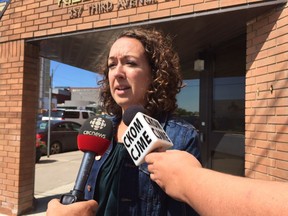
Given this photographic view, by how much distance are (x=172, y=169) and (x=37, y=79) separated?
4627 millimetres

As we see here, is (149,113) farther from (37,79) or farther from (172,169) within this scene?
(37,79)

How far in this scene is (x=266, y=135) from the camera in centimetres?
319

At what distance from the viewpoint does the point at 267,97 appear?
320 centimetres

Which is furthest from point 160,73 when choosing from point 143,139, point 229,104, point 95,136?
point 229,104

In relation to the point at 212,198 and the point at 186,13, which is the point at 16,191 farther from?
the point at 212,198

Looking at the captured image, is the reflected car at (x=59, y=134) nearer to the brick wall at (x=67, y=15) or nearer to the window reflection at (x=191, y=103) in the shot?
the window reflection at (x=191, y=103)

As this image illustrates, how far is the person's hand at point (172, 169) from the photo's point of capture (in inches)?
36.6

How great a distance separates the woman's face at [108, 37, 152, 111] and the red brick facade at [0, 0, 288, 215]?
173cm

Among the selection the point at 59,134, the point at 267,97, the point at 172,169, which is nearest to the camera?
the point at 172,169

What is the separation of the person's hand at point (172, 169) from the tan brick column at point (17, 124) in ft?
14.0

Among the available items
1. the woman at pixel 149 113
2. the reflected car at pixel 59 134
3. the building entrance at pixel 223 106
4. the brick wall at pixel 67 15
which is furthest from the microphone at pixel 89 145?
the reflected car at pixel 59 134

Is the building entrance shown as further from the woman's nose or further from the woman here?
the woman's nose

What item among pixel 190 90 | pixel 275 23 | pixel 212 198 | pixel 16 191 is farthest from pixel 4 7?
pixel 212 198

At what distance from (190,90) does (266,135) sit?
304 centimetres
